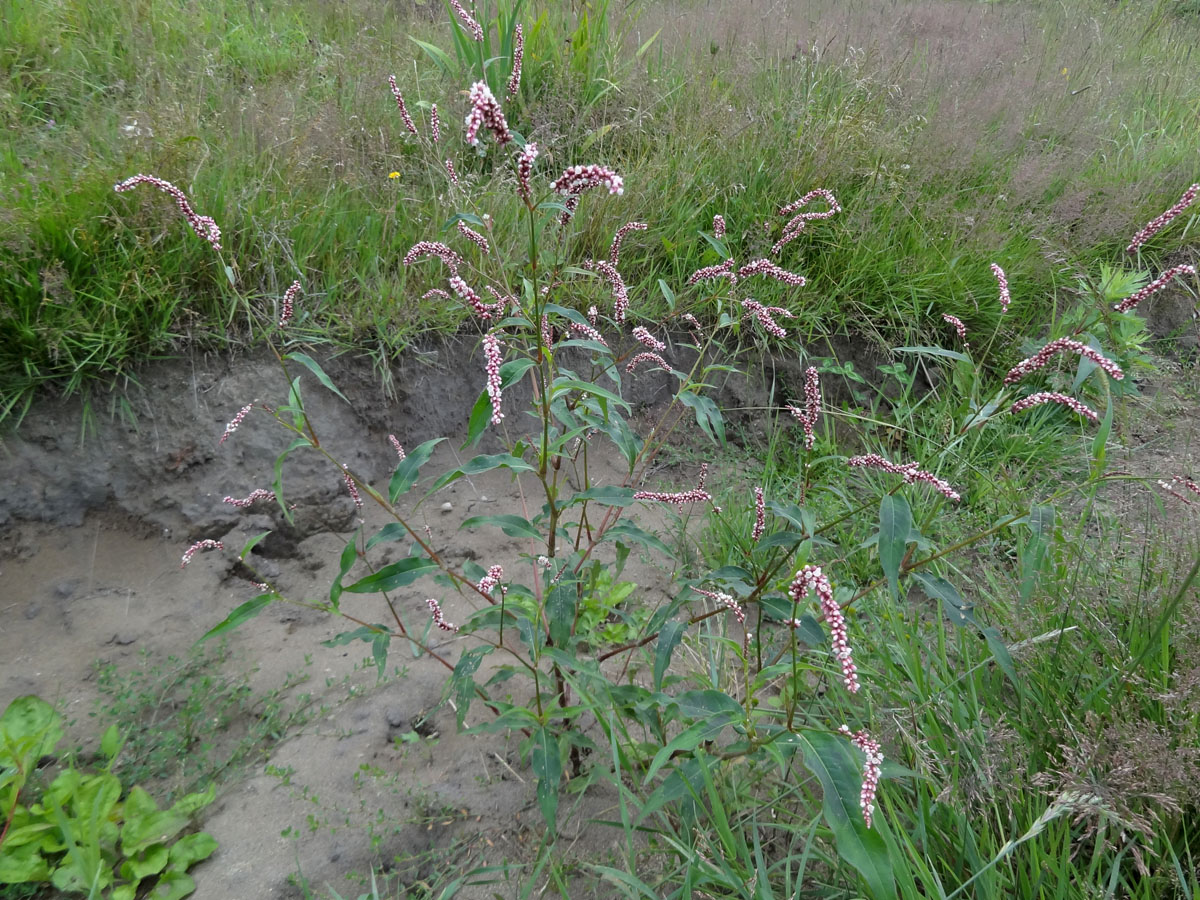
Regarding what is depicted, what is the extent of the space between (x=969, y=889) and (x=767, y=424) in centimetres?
213

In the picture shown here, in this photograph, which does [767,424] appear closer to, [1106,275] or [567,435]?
[1106,275]

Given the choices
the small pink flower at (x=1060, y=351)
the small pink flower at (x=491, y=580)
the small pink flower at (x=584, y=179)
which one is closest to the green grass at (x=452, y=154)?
the small pink flower at (x=491, y=580)

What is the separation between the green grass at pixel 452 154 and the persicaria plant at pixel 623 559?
0.37m

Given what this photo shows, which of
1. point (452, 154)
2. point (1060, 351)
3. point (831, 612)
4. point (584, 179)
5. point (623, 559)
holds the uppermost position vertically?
point (584, 179)

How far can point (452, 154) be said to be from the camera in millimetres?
3436

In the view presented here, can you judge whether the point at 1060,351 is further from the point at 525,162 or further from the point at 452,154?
the point at 452,154

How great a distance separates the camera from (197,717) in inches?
80.5

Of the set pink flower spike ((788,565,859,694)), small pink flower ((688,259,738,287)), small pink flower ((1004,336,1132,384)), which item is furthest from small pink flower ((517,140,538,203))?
small pink flower ((1004,336,1132,384))

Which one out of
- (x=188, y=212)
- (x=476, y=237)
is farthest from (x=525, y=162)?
(x=188, y=212)

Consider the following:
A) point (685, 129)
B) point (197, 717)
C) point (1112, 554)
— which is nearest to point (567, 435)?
point (197, 717)

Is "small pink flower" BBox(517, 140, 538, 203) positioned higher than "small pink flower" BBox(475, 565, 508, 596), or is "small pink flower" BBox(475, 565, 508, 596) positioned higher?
"small pink flower" BBox(517, 140, 538, 203)

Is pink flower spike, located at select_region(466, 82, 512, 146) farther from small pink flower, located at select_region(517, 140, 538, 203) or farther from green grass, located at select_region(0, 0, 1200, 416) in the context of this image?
green grass, located at select_region(0, 0, 1200, 416)

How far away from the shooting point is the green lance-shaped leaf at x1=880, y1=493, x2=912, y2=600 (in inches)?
49.0

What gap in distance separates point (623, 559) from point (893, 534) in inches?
28.7
